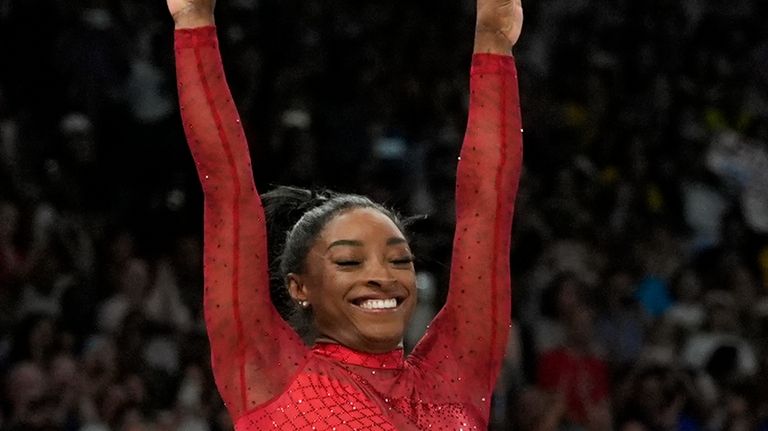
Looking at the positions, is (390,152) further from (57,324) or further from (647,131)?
(57,324)

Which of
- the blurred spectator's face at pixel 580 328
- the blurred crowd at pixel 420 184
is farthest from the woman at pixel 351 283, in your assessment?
the blurred spectator's face at pixel 580 328

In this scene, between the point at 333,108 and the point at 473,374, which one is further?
the point at 333,108

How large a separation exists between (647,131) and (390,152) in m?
1.57

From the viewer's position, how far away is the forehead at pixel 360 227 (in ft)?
9.32

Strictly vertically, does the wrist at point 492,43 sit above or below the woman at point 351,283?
above

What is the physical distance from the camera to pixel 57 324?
584 centimetres

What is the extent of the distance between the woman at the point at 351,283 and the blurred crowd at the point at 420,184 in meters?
2.11

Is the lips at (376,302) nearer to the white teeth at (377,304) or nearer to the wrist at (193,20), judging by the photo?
the white teeth at (377,304)

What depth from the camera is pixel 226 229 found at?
2.68 meters

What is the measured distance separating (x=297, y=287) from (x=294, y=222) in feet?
0.55

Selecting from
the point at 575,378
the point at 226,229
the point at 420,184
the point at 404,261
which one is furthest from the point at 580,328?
the point at 226,229

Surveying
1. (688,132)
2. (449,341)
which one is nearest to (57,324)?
(449,341)

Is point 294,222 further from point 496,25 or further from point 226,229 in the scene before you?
point 496,25

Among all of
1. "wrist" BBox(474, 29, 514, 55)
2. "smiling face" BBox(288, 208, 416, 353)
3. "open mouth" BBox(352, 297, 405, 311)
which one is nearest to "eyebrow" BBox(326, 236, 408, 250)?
"smiling face" BBox(288, 208, 416, 353)
